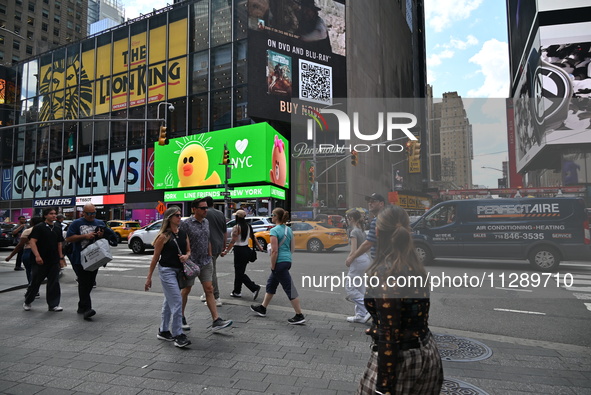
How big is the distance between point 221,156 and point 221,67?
8.82m

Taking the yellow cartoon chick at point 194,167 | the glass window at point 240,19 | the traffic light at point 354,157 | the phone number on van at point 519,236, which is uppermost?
the glass window at point 240,19

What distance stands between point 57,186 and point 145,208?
1466 centimetres

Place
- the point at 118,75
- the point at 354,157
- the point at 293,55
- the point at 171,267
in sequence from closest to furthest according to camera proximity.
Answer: the point at 171,267 < the point at 354,157 < the point at 293,55 < the point at 118,75

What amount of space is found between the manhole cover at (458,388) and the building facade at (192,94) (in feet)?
91.4

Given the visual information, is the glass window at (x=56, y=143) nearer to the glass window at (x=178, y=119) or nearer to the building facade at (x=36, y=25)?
the glass window at (x=178, y=119)

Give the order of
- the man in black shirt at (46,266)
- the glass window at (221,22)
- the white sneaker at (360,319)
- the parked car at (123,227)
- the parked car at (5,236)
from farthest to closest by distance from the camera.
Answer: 1. the glass window at (221,22)
2. the parked car at (123,227)
3. the parked car at (5,236)
4. the man in black shirt at (46,266)
5. the white sneaker at (360,319)

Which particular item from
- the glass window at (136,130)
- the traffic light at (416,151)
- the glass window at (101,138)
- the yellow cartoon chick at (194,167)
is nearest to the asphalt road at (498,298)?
the traffic light at (416,151)

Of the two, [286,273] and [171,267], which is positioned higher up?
[171,267]

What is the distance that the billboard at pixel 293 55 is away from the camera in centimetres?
3550

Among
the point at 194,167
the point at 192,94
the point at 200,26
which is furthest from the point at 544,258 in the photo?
the point at 200,26

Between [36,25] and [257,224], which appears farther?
[36,25]

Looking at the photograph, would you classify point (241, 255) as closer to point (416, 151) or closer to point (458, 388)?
point (416, 151)

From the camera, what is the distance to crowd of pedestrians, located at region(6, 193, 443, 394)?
213 centimetres

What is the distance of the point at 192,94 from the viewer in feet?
123
